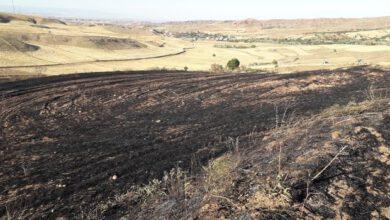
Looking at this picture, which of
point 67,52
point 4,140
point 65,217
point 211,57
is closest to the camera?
point 65,217

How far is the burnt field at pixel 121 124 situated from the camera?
8414 millimetres

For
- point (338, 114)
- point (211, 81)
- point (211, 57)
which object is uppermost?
point (338, 114)

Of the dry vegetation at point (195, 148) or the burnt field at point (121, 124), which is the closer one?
the dry vegetation at point (195, 148)

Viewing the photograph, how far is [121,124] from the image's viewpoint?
13.6 metres

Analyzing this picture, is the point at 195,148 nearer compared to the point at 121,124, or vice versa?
the point at 195,148

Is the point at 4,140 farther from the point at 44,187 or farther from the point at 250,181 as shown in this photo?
the point at 250,181

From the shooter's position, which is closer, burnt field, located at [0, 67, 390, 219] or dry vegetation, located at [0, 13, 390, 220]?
dry vegetation, located at [0, 13, 390, 220]

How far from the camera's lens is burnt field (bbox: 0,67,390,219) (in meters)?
8.41

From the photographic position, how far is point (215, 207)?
5.20m

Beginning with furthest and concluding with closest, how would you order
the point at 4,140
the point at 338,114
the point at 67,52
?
the point at 67,52
the point at 4,140
the point at 338,114

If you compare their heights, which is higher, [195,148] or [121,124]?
[195,148]

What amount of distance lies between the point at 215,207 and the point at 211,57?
64653 mm

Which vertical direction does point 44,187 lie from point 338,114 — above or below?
below

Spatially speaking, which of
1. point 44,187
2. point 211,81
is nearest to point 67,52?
point 211,81
